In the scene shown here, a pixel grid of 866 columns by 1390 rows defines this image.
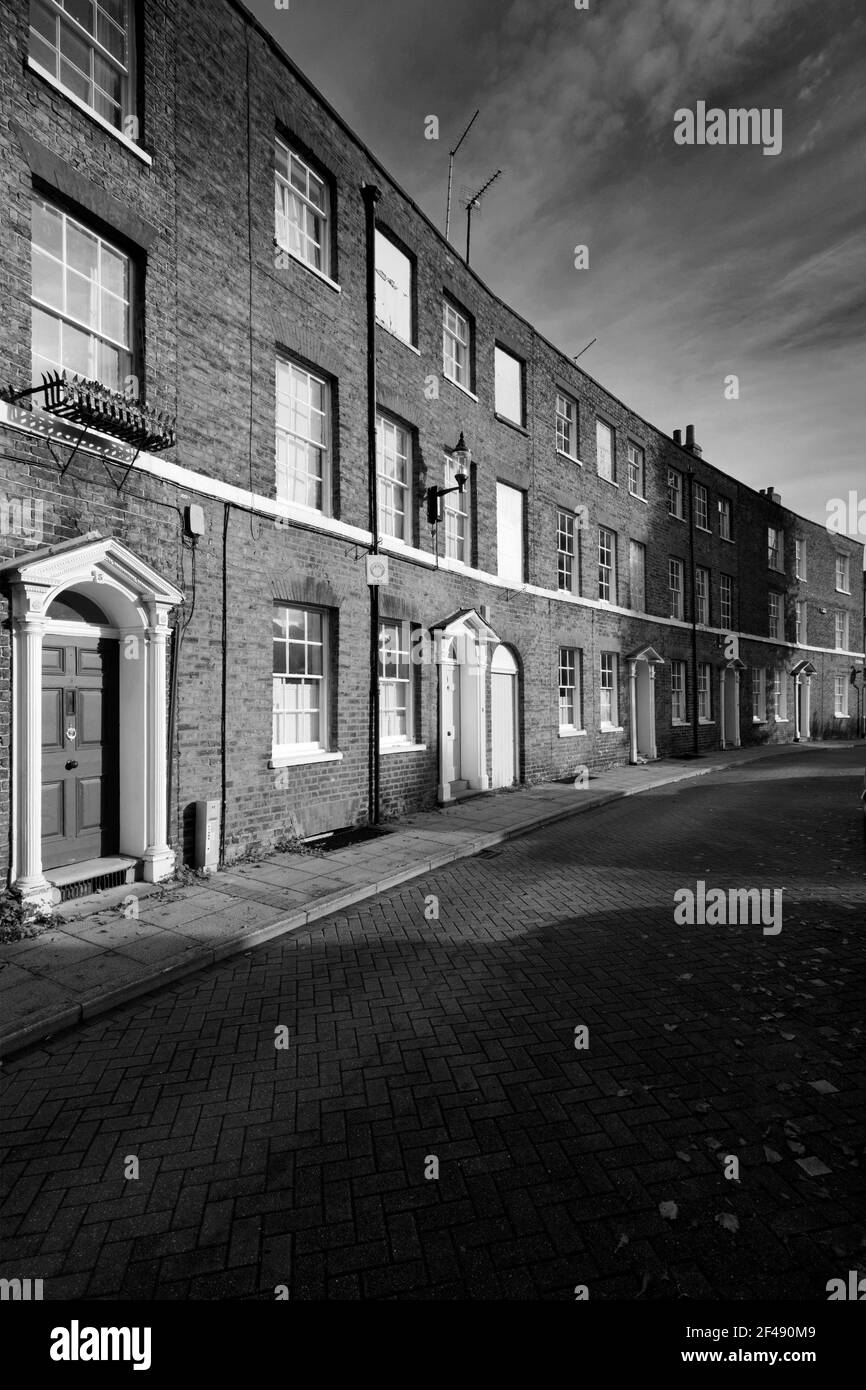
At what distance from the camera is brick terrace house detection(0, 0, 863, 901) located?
662cm

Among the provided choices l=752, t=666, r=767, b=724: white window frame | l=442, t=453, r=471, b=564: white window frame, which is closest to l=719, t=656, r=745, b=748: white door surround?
l=752, t=666, r=767, b=724: white window frame

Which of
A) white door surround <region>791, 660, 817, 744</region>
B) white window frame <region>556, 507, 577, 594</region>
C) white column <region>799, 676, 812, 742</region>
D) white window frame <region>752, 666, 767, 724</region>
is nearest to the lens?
white window frame <region>556, 507, 577, 594</region>

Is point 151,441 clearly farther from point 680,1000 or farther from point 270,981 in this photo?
point 680,1000

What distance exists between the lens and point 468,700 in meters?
14.4

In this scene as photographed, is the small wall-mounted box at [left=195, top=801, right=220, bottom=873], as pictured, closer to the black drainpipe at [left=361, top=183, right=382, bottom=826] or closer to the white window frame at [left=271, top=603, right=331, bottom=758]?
the white window frame at [left=271, top=603, right=331, bottom=758]

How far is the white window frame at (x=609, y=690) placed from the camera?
64.1 feet

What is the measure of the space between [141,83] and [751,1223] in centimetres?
1142

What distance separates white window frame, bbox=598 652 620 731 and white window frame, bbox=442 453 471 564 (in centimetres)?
683

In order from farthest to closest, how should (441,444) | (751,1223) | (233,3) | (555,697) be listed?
(555,697)
(441,444)
(233,3)
(751,1223)

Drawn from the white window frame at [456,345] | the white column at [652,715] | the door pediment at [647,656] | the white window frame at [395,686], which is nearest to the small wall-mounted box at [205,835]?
the white window frame at [395,686]

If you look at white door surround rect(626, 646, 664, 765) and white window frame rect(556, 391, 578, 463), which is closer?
white window frame rect(556, 391, 578, 463)

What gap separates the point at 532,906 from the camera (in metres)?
6.93

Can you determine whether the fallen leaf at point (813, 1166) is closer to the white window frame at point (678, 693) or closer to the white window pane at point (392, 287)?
the white window pane at point (392, 287)

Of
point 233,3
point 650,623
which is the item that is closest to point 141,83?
point 233,3
